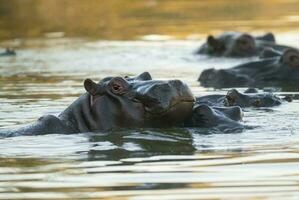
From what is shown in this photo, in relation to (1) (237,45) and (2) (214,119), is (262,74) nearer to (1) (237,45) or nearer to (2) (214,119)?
(1) (237,45)

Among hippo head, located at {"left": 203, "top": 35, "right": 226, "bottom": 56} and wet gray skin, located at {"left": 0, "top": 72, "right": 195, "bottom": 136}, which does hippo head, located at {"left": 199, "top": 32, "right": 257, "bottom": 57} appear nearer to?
hippo head, located at {"left": 203, "top": 35, "right": 226, "bottom": 56}

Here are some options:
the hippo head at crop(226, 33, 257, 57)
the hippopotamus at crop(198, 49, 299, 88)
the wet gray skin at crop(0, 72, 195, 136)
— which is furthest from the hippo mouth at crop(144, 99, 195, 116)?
the hippo head at crop(226, 33, 257, 57)

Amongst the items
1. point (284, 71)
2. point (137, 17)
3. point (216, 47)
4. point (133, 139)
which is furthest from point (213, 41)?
point (137, 17)

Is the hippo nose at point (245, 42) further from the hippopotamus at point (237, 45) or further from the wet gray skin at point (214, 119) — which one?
the wet gray skin at point (214, 119)

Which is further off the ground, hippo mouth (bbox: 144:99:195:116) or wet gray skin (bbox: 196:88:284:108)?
hippo mouth (bbox: 144:99:195:116)

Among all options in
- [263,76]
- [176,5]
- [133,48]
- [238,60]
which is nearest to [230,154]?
[263,76]

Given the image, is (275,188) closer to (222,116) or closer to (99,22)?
(222,116)

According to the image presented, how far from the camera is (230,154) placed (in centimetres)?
765

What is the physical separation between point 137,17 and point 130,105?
682 inches

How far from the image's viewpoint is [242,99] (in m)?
10.4

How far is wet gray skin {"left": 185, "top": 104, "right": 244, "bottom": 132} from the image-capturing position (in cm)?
869

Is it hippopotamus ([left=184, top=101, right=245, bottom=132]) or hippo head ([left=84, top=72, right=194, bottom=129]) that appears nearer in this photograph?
hippo head ([left=84, top=72, right=194, bottom=129])

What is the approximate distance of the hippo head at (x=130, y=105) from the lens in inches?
335

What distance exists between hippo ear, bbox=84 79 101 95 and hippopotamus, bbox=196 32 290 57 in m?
7.83
